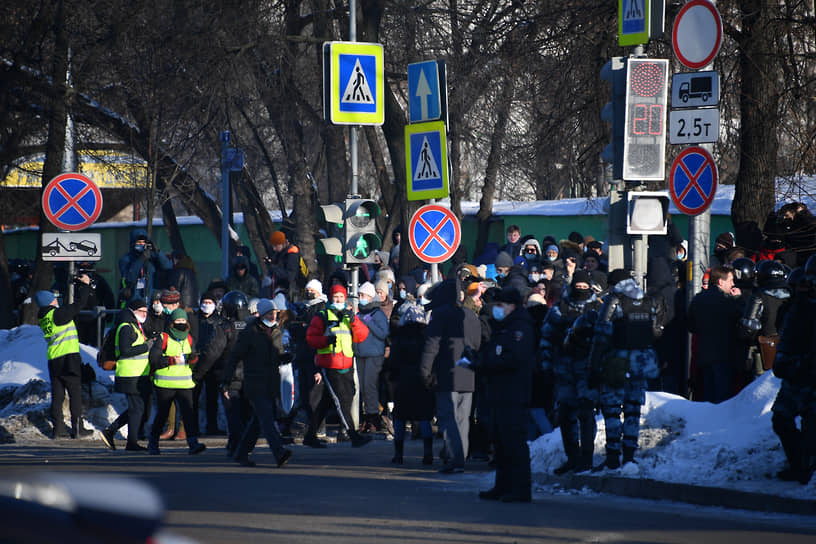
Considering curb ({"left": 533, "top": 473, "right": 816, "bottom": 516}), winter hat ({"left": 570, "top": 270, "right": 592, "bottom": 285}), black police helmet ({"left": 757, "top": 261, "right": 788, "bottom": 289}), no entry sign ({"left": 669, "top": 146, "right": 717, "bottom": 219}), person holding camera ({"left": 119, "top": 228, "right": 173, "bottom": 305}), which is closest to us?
curb ({"left": 533, "top": 473, "right": 816, "bottom": 516})

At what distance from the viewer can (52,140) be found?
862 inches

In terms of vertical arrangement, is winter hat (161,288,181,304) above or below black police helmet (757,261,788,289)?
below

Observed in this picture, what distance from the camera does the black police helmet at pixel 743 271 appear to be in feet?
49.0

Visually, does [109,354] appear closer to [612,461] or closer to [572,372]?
[572,372]

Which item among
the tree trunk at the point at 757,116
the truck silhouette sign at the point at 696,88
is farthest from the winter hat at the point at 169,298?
the tree trunk at the point at 757,116

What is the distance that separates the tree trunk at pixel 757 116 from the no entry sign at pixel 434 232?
3.79 m

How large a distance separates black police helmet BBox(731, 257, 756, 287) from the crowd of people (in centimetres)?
3

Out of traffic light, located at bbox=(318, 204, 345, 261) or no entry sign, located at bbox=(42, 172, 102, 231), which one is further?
traffic light, located at bbox=(318, 204, 345, 261)

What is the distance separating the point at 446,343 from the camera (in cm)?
1279

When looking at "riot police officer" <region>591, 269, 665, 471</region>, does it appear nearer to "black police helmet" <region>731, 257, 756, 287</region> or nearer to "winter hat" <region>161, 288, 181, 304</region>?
"black police helmet" <region>731, 257, 756, 287</region>

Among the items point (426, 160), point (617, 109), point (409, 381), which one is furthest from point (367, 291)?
point (617, 109)

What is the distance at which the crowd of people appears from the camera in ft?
35.6

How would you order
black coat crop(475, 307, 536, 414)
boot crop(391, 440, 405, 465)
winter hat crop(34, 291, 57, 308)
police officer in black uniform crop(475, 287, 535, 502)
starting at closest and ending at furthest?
police officer in black uniform crop(475, 287, 535, 502) → black coat crop(475, 307, 536, 414) → boot crop(391, 440, 405, 465) → winter hat crop(34, 291, 57, 308)

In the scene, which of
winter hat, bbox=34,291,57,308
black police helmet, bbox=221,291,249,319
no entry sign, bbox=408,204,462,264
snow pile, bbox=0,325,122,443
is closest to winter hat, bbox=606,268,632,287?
no entry sign, bbox=408,204,462,264
